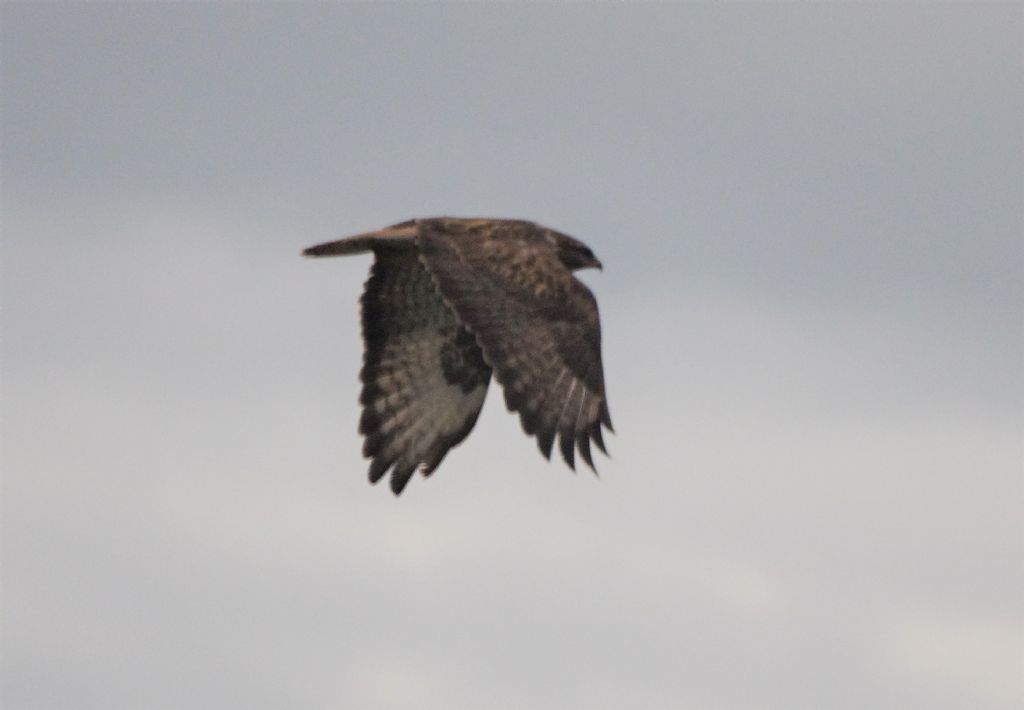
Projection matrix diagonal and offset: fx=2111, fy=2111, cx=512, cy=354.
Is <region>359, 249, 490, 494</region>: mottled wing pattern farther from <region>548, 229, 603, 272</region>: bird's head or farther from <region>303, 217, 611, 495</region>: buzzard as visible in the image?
<region>548, 229, 603, 272</region>: bird's head

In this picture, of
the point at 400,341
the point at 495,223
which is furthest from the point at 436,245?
the point at 400,341

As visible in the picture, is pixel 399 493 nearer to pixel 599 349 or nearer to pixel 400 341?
pixel 400 341

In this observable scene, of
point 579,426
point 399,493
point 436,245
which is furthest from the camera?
point 399,493

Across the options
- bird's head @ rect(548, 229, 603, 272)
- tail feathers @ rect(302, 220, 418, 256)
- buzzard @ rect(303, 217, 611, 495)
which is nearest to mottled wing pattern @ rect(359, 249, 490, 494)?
buzzard @ rect(303, 217, 611, 495)

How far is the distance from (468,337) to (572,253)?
53.9 inches

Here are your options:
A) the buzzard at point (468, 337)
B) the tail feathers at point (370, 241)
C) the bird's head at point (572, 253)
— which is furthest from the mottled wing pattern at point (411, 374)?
the bird's head at point (572, 253)

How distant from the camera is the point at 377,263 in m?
19.7

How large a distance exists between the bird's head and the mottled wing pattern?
1247mm

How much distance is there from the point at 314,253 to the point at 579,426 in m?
3.23

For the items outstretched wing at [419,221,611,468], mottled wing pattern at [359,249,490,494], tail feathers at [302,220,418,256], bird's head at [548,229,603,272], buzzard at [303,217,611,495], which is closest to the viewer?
outstretched wing at [419,221,611,468]

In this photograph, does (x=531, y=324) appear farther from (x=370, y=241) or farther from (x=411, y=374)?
(x=411, y=374)

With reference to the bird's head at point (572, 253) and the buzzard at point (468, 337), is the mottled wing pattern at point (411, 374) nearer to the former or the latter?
the buzzard at point (468, 337)

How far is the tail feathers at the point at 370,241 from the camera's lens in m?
18.7

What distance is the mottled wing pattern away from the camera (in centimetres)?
1962
